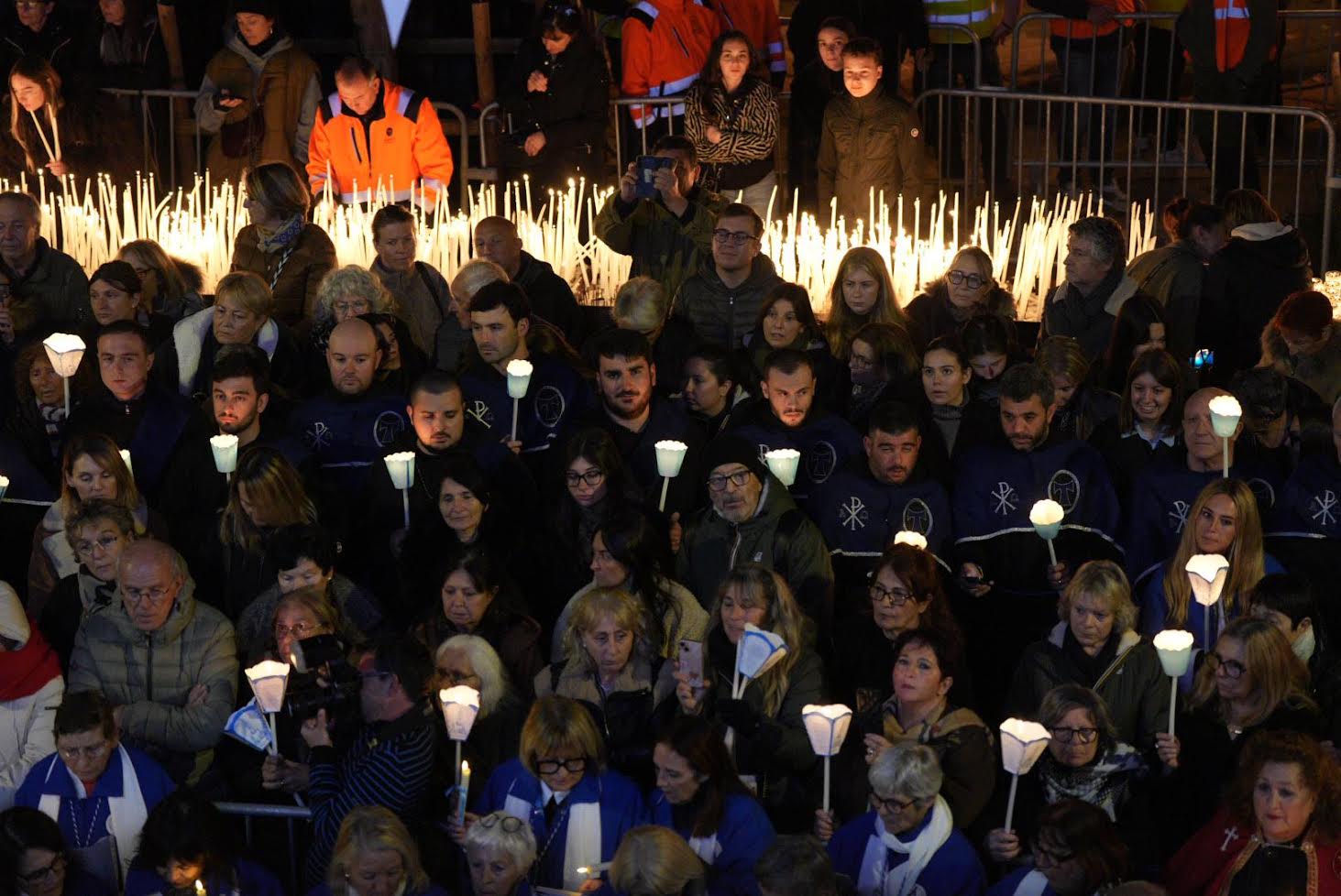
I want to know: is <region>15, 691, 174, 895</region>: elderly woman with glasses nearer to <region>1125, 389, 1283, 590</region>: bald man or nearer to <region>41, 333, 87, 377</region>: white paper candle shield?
<region>41, 333, 87, 377</region>: white paper candle shield

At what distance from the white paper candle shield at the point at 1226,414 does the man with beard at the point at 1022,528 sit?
543 mm

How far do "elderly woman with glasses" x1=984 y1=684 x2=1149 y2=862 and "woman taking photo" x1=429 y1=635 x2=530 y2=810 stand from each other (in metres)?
1.60

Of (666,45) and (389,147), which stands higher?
(666,45)

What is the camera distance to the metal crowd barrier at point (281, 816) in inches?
316

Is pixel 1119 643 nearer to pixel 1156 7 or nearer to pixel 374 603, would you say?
pixel 374 603

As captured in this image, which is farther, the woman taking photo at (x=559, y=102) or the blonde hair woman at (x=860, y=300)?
the woman taking photo at (x=559, y=102)

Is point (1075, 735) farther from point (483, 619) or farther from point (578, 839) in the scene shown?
point (483, 619)

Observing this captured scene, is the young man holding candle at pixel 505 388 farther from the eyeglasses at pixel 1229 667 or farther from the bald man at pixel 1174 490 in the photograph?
the eyeglasses at pixel 1229 667

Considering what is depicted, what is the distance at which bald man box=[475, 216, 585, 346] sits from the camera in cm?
1140

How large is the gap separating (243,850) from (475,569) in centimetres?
137

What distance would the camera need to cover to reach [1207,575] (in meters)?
8.36

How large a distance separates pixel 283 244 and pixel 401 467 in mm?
2536

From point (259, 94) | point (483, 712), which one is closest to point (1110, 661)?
point (483, 712)

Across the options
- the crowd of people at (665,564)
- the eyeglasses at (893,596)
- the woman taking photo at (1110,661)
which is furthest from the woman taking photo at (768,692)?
the woman taking photo at (1110,661)
